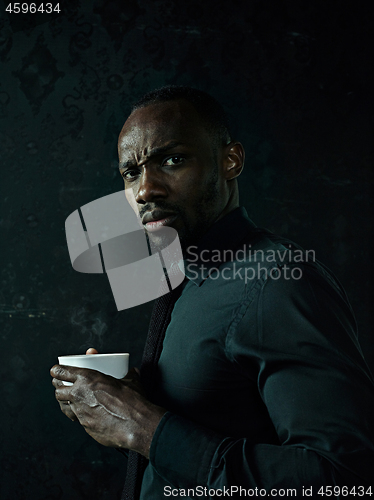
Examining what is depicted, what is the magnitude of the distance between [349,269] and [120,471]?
1.25 metres

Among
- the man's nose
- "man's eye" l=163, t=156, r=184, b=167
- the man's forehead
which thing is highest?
the man's forehead

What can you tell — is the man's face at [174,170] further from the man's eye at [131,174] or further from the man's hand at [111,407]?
the man's hand at [111,407]

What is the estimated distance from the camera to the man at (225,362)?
24.9 inches

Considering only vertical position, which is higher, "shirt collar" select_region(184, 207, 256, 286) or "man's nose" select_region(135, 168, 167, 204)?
"man's nose" select_region(135, 168, 167, 204)

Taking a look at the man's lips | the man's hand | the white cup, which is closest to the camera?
the man's hand

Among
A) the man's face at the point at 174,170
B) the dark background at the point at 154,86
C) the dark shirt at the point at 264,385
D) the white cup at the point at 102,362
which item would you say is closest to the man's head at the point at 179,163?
the man's face at the point at 174,170

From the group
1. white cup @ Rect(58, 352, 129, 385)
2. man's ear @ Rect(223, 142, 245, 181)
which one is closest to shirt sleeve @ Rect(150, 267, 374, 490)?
white cup @ Rect(58, 352, 129, 385)

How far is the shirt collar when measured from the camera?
3.06 feet

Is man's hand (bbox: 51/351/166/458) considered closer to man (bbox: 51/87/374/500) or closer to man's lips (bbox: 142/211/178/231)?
man (bbox: 51/87/374/500)

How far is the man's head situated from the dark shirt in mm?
143

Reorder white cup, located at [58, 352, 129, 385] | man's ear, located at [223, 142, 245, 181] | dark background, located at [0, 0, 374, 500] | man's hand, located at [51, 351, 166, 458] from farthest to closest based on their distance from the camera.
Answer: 1. dark background, located at [0, 0, 374, 500]
2. man's ear, located at [223, 142, 245, 181]
3. white cup, located at [58, 352, 129, 385]
4. man's hand, located at [51, 351, 166, 458]

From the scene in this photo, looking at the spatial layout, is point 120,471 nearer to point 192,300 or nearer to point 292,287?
point 192,300

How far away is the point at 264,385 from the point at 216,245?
0.35m

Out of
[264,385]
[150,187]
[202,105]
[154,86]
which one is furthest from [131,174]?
[154,86]
